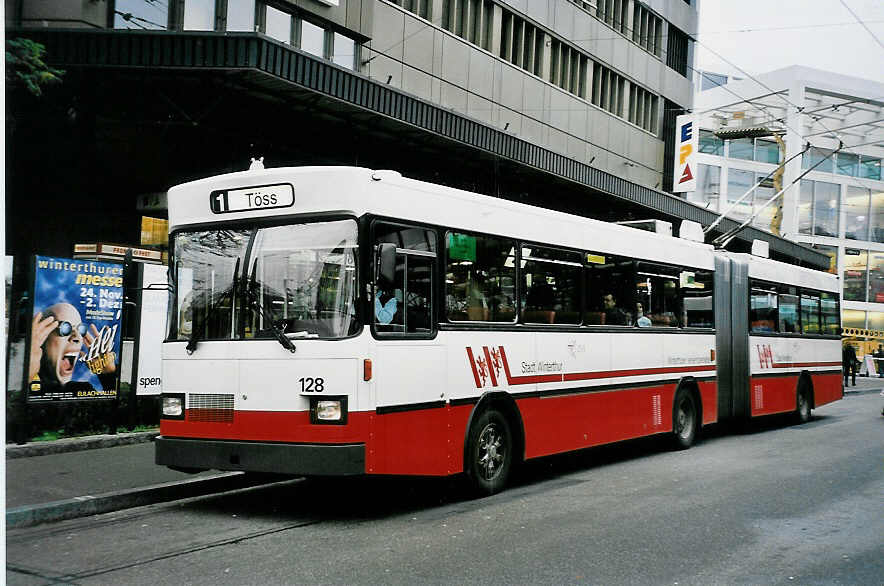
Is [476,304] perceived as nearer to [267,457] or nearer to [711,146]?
[267,457]

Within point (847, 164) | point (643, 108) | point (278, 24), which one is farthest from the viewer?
point (847, 164)

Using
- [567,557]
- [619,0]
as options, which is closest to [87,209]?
[567,557]

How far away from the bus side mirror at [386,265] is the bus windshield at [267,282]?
0.69 feet

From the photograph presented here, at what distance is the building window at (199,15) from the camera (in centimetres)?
1688

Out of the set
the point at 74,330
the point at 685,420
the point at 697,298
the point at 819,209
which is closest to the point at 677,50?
the point at 697,298

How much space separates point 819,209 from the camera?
61969 mm

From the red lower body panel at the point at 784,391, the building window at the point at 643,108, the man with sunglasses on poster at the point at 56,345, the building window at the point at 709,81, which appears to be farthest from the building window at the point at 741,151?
the man with sunglasses on poster at the point at 56,345

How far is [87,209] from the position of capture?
1727cm

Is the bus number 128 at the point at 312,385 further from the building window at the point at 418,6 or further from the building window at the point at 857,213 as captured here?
the building window at the point at 857,213

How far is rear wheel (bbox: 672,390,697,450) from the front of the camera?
44.1 ft

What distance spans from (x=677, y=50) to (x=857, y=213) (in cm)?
3098

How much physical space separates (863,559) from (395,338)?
13.2 ft

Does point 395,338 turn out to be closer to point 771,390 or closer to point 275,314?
point 275,314

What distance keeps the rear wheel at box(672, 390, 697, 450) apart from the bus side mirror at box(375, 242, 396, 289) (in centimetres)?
696
